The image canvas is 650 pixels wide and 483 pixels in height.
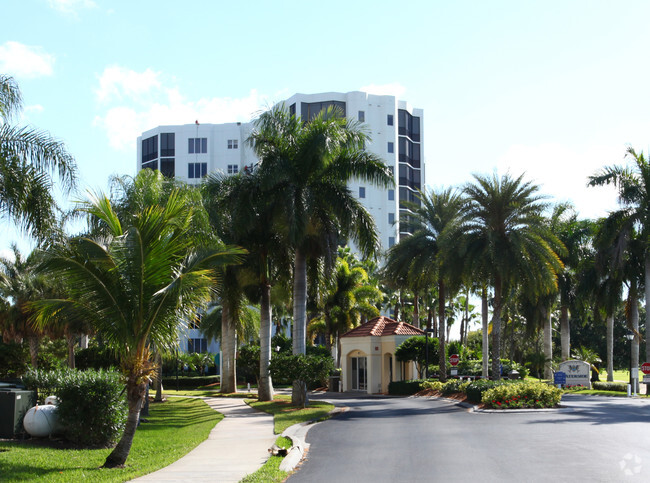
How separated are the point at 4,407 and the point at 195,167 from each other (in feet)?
227

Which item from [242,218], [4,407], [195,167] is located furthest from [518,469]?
[195,167]

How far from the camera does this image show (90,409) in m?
15.2

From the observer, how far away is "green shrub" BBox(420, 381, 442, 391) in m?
35.5

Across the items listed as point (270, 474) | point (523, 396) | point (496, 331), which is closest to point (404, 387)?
point (496, 331)

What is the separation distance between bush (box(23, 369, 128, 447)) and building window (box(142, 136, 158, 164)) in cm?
7165

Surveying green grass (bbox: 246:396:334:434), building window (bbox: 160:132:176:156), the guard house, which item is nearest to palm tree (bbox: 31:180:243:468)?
green grass (bbox: 246:396:334:434)

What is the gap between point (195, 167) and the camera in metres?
83.2

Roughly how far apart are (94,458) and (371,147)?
66891mm

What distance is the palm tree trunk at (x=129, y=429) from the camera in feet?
41.7

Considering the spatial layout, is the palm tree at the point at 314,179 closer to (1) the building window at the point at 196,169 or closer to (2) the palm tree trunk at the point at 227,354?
(2) the palm tree trunk at the point at 227,354

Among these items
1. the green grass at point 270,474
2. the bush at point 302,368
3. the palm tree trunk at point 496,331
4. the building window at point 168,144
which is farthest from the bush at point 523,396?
the building window at point 168,144

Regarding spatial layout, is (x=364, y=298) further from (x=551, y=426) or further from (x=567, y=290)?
(x=551, y=426)

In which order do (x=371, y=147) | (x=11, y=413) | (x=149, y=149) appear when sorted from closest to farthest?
(x=11, y=413) → (x=371, y=147) → (x=149, y=149)

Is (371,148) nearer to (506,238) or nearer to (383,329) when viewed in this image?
(383,329)
